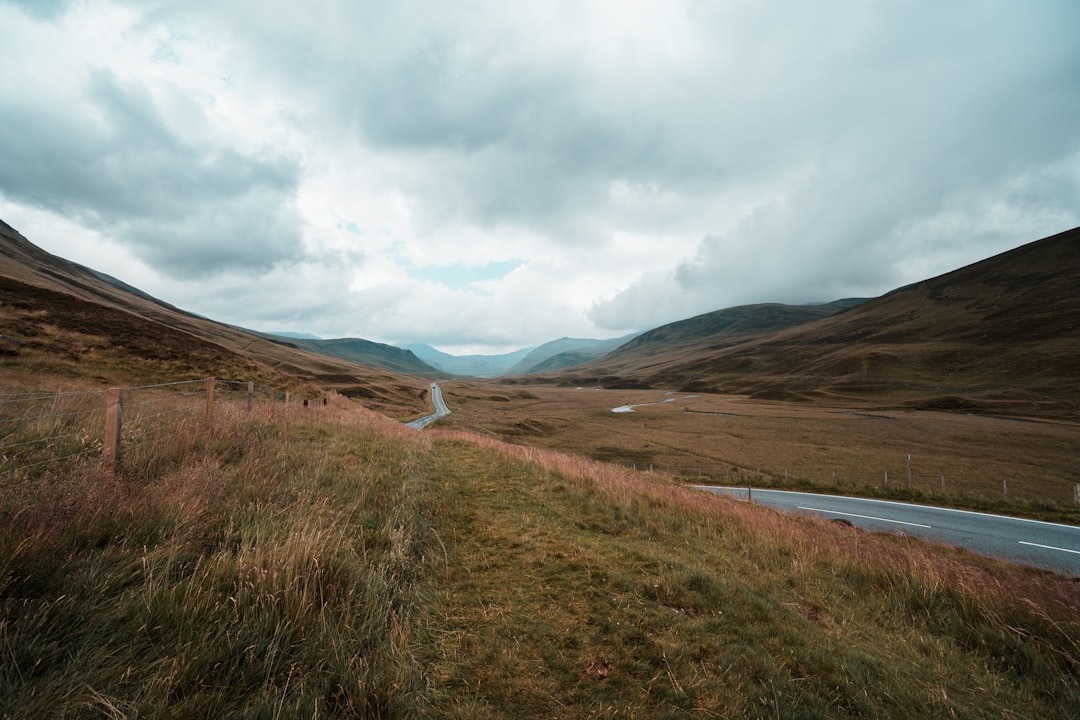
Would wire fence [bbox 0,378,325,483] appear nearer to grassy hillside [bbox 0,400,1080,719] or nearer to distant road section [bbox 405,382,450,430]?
grassy hillside [bbox 0,400,1080,719]

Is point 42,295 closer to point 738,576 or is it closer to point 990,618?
point 738,576

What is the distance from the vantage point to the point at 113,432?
6496 mm

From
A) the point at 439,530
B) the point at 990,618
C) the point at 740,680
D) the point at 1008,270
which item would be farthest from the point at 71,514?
the point at 1008,270

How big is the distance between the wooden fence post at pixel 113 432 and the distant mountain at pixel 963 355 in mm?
115474

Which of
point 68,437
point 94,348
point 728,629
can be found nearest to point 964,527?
point 728,629

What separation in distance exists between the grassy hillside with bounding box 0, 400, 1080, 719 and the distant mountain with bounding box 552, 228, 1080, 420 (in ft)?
349

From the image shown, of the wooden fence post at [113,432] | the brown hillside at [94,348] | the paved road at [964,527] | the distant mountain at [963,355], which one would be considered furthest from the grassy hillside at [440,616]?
the distant mountain at [963,355]

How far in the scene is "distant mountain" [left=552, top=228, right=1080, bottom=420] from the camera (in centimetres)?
9619

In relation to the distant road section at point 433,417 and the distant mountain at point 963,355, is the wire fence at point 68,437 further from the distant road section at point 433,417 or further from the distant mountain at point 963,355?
the distant mountain at point 963,355

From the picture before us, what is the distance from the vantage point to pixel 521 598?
18.6 feet

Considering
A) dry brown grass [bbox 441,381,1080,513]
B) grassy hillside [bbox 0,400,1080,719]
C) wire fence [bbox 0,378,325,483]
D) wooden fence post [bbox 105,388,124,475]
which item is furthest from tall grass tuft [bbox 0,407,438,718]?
dry brown grass [bbox 441,381,1080,513]

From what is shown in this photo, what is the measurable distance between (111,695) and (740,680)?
5161mm

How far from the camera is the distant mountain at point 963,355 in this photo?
9619cm

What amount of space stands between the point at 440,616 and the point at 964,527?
95.7 feet
